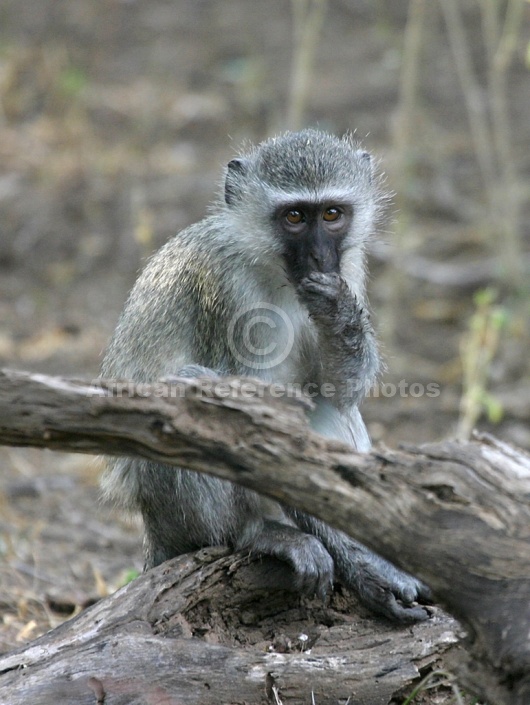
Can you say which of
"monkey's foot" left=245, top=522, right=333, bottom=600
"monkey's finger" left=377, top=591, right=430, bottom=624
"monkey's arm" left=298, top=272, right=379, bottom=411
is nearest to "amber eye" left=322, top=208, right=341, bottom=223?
"monkey's arm" left=298, top=272, right=379, bottom=411

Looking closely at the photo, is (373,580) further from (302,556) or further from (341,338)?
(341,338)

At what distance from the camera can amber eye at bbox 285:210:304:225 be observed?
14.8 ft

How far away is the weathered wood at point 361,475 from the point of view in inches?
111

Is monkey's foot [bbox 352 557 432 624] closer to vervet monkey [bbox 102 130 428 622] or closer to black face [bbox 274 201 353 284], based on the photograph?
vervet monkey [bbox 102 130 428 622]

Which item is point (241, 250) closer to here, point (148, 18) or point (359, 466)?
point (359, 466)

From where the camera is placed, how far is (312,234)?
4.41 meters

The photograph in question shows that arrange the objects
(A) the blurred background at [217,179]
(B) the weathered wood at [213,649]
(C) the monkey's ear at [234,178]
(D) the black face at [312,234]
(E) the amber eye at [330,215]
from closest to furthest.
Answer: (B) the weathered wood at [213,649]
(D) the black face at [312,234]
(E) the amber eye at [330,215]
(C) the monkey's ear at [234,178]
(A) the blurred background at [217,179]

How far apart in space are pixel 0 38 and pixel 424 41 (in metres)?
4.86

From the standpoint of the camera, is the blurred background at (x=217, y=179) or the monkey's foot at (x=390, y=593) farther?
the blurred background at (x=217, y=179)

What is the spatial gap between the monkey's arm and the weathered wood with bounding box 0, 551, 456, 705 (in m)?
0.82

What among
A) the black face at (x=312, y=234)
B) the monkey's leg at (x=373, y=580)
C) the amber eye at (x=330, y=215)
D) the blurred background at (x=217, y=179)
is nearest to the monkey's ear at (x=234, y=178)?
the black face at (x=312, y=234)

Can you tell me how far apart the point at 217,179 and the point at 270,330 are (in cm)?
270

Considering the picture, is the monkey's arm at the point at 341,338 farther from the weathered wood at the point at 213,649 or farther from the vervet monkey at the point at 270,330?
the weathered wood at the point at 213,649

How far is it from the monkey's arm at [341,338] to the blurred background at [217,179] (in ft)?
3.13
